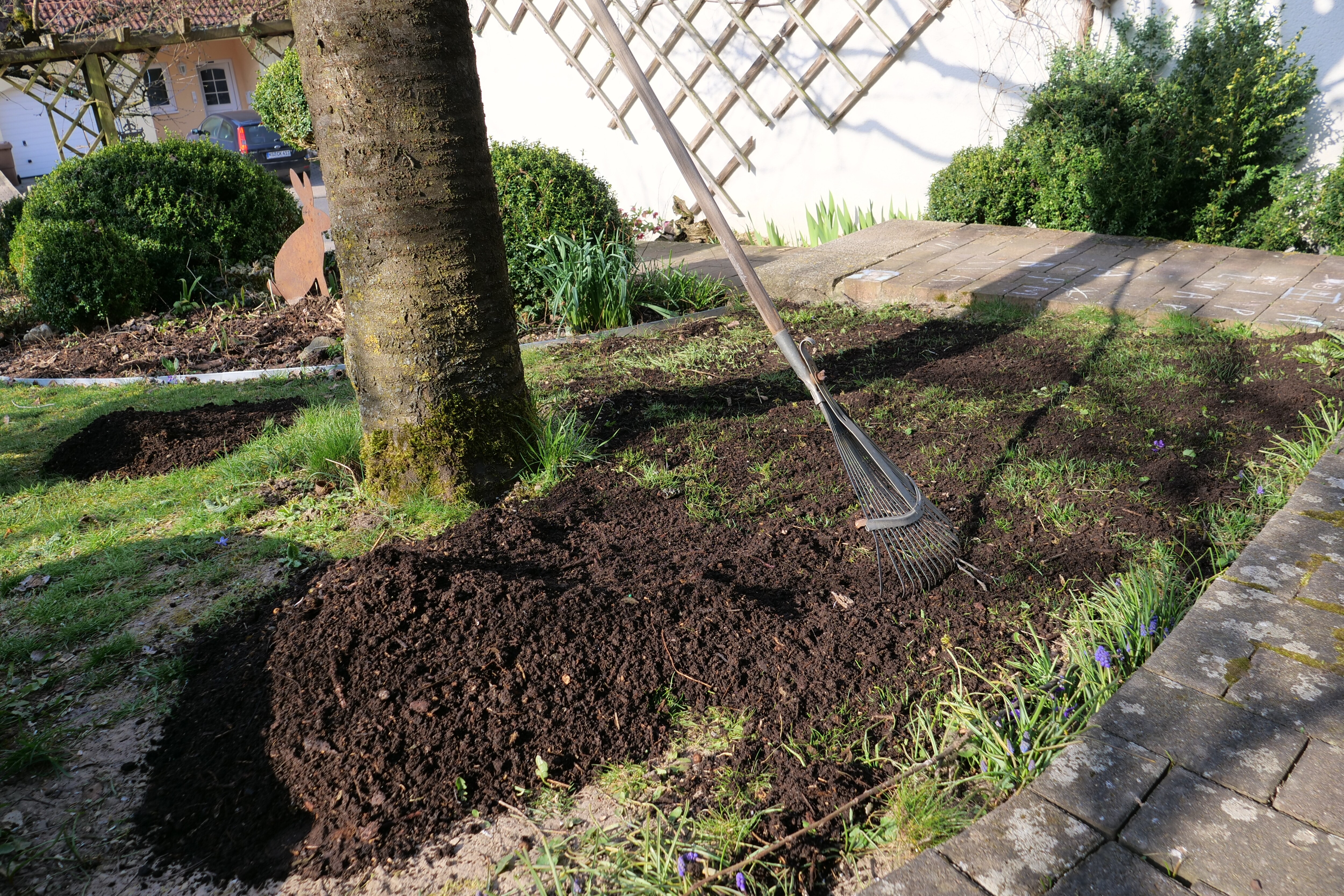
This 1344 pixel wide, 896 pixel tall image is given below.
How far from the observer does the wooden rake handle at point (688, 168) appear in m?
2.23

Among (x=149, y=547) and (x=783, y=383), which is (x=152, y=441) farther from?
(x=783, y=383)

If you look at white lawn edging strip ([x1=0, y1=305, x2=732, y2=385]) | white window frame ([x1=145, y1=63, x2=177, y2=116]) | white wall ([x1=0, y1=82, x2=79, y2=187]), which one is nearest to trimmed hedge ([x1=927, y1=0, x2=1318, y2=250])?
white lawn edging strip ([x1=0, y1=305, x2=732, y2=385])

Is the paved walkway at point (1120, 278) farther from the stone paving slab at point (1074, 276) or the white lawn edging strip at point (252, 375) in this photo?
the white lawn edging strip at point (252, 375)

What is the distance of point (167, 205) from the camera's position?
5844 millimetres

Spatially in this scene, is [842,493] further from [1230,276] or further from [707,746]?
[1230,276]

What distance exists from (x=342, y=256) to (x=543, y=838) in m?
1.80

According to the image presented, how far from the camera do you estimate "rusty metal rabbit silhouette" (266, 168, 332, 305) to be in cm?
507

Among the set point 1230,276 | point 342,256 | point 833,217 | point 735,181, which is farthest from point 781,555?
point 735,181

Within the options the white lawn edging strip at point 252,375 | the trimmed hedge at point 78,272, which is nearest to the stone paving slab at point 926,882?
the white lawn edging strip at point 252,375

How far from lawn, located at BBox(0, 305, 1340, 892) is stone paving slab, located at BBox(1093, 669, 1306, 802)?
0.13 metres

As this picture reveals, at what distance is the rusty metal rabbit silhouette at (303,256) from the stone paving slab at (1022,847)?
190 inches

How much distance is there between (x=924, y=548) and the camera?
7.10 ft

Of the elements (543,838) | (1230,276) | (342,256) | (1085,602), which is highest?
(342,256)

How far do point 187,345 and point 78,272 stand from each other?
106 cm
